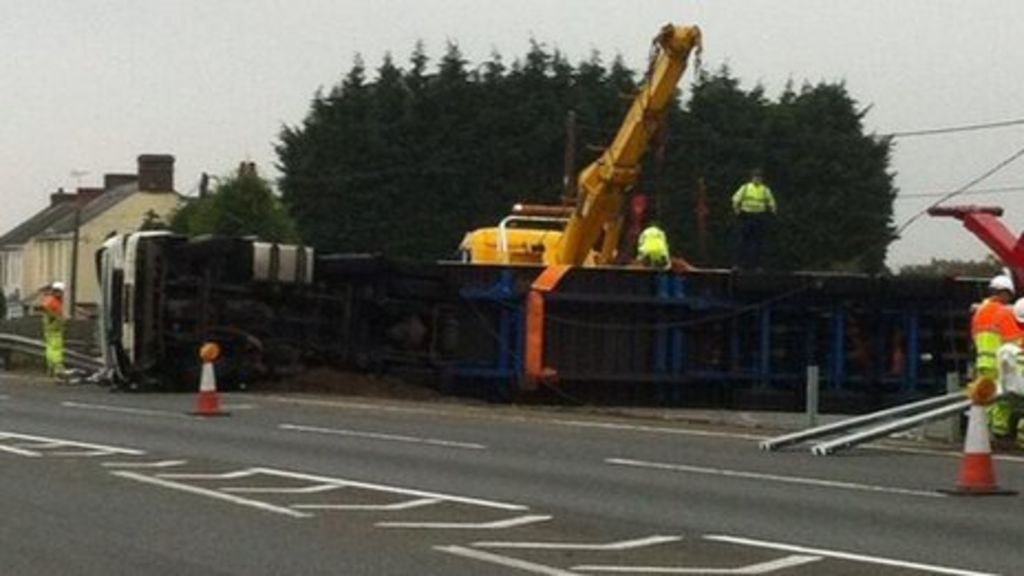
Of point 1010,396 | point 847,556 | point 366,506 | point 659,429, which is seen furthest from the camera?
point 659,429

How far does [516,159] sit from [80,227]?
90.4 feet

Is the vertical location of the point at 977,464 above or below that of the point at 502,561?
above

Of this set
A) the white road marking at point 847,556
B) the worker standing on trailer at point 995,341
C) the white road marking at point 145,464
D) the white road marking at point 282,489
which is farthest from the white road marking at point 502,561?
the worker standing on trailer at point 995,341

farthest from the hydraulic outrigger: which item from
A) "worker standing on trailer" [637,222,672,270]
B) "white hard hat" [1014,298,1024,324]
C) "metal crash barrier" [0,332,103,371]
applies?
"metal crash barrier" [0,332,103,371]

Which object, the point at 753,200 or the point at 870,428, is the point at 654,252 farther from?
the point at 870,428

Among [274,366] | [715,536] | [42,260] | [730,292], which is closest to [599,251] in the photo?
[730,292]

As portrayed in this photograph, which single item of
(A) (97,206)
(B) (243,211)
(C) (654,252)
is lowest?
(C) (654,252)

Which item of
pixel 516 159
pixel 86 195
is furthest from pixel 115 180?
pixel 516 159

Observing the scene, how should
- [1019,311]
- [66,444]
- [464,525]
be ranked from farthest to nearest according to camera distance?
[1019,311] < [66,444] < [464,525]

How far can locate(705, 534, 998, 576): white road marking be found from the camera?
11.8 m

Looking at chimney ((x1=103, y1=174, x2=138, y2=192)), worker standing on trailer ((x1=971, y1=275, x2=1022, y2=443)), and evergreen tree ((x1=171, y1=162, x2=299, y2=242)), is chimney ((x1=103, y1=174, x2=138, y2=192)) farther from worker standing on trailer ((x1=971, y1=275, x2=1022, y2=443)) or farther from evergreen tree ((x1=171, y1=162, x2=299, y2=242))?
worker standing on trailer ((x1=971, y1=275, x2=1022, y2=443))

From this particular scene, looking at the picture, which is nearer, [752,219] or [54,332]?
[752,219]

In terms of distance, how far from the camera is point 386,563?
1191 cm

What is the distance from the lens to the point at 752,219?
109ft
